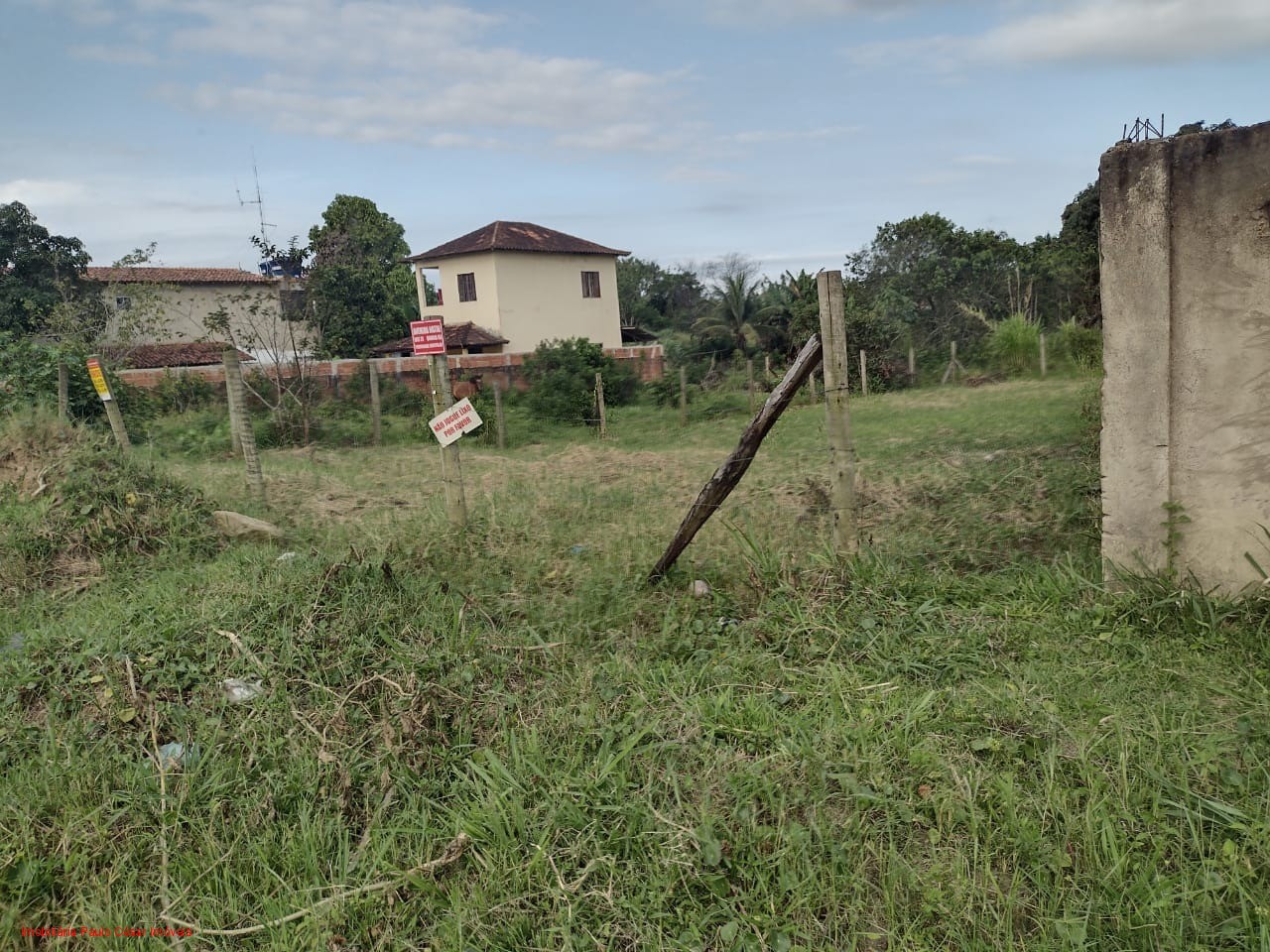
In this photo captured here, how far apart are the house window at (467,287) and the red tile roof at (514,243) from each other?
752 millimetres

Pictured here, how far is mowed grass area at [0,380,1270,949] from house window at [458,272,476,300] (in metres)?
23.5

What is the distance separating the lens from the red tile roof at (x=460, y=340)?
84.6 feet

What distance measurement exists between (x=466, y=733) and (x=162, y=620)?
5.35 feet

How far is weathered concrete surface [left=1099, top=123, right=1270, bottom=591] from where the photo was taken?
3791 millimetres

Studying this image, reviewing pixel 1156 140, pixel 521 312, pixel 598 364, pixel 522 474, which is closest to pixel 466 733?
pixel 1156 140

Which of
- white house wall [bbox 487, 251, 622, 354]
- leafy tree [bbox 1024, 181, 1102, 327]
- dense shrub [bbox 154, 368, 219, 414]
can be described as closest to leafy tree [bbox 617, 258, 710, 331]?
white house wall [bbox 487, 251, 622, 354]

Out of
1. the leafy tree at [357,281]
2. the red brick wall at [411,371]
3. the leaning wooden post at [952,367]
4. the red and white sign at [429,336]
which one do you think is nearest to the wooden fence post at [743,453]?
the red and white sign at [429,336]

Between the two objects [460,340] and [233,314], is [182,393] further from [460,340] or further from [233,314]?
[460,340]

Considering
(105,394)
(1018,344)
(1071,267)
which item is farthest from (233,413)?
(1071,267)

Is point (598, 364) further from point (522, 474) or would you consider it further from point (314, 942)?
point (314, 942)

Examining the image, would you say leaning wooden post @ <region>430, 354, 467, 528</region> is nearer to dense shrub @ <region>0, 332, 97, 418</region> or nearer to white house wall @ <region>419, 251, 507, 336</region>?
dense shrub @ <region>0, 332, 97, 418</region>

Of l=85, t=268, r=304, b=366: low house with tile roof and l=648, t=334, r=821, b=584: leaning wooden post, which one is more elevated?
l=85, t=268, r=304, b=366: low house with tile roof

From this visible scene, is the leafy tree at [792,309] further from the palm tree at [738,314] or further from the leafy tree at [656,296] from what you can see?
the leafy tree at [656,296]

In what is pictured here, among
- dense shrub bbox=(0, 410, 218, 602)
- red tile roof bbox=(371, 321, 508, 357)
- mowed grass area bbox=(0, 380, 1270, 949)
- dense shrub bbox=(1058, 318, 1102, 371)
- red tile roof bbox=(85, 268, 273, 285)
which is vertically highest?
red tile roof bbox=(85, 268, 273, 285)
